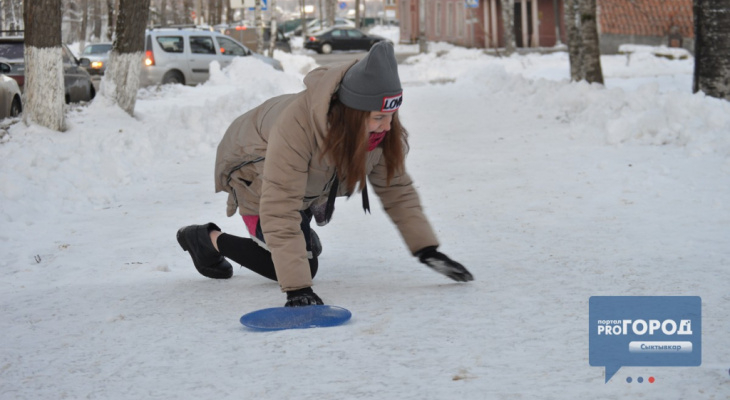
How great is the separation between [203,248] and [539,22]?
42857 millimetres

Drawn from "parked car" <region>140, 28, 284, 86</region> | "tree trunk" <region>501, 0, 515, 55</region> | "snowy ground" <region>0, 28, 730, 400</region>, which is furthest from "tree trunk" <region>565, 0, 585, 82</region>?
"tree trunk" <region>501, 0, 515, 55</region>

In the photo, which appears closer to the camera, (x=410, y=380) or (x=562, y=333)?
(x=410, y=380)

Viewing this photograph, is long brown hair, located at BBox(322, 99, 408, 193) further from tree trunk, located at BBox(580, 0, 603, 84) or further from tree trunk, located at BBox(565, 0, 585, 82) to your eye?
tree trunk, located at BBox(565, 0, 585, 82)

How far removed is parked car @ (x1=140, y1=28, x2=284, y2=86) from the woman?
61.4 feet

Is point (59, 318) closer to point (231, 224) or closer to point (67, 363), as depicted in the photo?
point (67, 363)

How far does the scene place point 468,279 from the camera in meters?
4.28

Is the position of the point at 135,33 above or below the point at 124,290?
above

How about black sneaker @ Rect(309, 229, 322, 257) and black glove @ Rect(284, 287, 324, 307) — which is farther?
black sneaker @ Rect(309, 229, 322, 257)

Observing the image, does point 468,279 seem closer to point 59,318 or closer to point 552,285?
point 552,285

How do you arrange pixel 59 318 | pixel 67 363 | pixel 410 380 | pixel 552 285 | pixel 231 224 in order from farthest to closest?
1. pixel 231 224
2. pixel 552 285
3. pixel 59 318
4. pixel 67 363
5. pixel 410 380

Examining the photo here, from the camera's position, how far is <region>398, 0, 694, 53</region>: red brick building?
3025 cm

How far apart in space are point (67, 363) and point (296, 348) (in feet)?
2.92

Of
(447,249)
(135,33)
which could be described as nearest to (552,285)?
(447,249)

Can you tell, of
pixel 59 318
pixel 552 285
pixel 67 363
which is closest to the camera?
pixel 67 363
